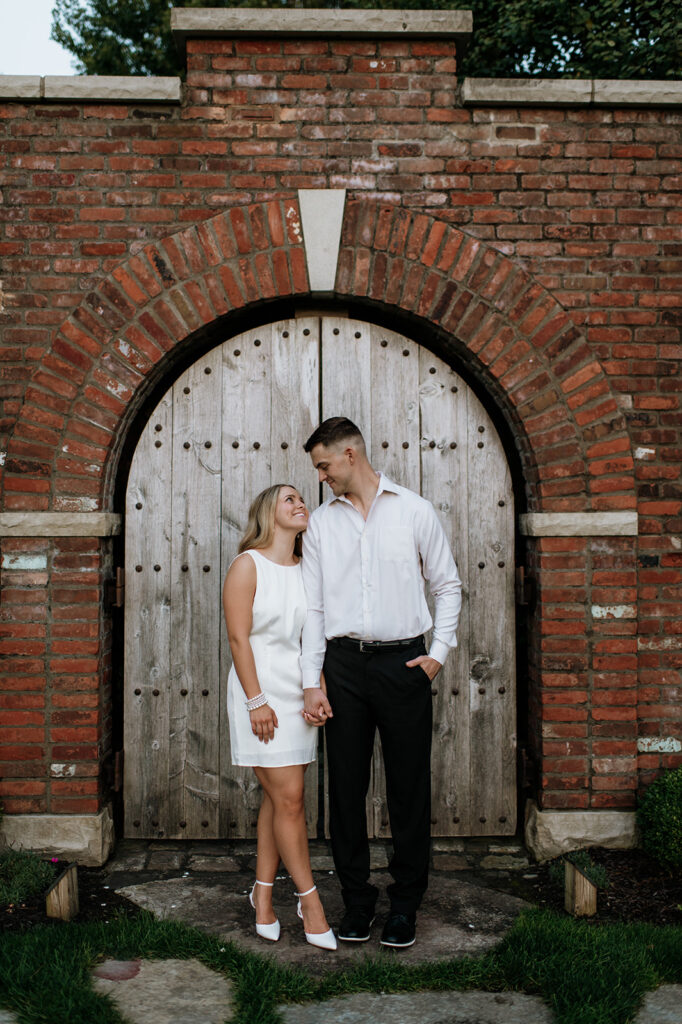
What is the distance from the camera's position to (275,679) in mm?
3113

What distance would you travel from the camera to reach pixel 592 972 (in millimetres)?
2795

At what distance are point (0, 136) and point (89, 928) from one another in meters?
3.62

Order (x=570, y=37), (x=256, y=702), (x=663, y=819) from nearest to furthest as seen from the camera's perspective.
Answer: (x=256, y=702) < (x=663, y=819) < (x=570, y=37)

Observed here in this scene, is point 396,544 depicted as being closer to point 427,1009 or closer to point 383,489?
point 383,489

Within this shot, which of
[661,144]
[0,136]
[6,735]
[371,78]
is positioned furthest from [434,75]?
[6,735]

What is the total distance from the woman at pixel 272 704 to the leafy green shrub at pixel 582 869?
121cm

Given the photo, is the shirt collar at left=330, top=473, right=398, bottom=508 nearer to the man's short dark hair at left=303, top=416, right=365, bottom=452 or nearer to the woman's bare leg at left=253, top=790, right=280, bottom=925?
the man's short dark hair at left=303, top=416, right=365, bottom=452

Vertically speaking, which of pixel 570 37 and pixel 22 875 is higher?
pixel 570 37

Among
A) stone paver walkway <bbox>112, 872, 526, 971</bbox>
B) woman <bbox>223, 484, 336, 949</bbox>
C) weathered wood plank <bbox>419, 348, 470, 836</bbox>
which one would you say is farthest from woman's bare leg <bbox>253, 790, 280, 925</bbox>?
weathered wood plank <bbox>419, 348, 470, 836</bbox>

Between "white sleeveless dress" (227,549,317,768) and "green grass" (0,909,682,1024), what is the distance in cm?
71

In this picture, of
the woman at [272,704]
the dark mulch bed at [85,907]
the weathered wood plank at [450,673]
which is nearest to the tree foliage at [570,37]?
the weathered wood plank at [450,673]

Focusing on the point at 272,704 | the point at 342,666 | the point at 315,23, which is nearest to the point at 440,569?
the point at 342,666

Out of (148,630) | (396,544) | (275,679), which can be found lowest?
(275,679)

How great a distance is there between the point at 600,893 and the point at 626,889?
128mm
